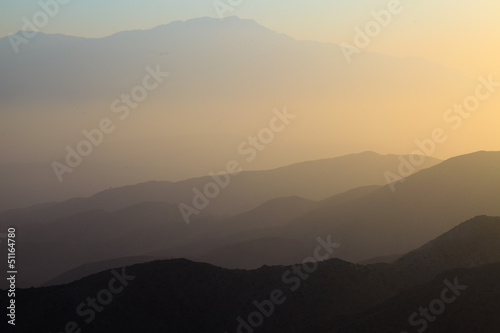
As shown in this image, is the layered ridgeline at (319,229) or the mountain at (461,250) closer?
the mountain at (461,250)

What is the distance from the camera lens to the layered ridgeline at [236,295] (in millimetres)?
35688

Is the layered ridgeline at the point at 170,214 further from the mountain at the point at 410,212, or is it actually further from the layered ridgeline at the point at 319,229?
the mountain at the point at 410,212

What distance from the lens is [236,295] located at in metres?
38.4

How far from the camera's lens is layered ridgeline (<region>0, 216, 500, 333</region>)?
35.7 m

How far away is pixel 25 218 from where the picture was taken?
172 metres

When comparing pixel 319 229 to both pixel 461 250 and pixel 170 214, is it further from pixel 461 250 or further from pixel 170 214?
pixel 170 214

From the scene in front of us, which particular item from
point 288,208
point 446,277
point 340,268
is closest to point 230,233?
point 288,208

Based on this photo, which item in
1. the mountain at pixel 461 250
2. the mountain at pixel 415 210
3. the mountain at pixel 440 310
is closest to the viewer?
the mountain at pixel 440 310

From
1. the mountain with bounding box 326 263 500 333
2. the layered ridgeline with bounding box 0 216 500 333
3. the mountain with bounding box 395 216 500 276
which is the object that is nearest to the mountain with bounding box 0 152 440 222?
the mountain with bounding box 395 216 500 276

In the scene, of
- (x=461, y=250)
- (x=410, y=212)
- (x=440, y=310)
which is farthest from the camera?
(x=410, y=212)

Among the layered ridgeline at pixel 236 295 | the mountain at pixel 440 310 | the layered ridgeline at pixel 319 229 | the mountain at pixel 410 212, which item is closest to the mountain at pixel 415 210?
the mountain at pixel 410 212

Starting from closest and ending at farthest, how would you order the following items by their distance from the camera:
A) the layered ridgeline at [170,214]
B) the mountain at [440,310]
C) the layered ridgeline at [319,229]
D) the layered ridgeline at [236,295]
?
the mountain at [440,310], the layered ridgeline at [236,295], the layered ridgeline at [319,229], the layered ridgeline at [170,214]

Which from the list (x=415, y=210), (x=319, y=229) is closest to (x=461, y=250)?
(x=415, y=210)

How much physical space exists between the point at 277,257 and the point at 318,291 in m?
38.2
